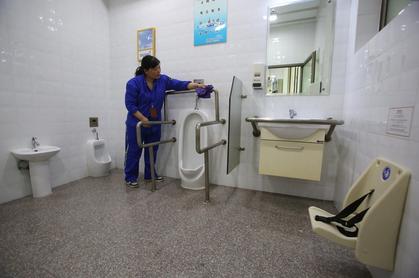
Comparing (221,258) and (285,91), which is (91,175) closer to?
(221,258)

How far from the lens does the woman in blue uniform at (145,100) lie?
2012mm

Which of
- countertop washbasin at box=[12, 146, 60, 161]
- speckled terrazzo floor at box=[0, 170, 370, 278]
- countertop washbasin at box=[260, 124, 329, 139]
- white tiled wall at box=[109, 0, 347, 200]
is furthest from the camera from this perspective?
white tiled wall at box=[109, 0, 347, 200]

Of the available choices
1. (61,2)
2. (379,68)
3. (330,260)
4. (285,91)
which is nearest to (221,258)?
(330,260)

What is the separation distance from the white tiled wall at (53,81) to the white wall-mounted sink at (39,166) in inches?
5.1

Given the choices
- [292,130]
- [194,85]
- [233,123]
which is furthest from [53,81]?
[292,130]

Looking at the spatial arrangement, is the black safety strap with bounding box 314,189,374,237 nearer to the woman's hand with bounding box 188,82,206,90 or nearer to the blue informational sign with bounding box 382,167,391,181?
the blue informational sign with bounding box 382,167,391,181

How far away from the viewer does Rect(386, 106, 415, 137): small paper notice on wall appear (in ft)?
2.44

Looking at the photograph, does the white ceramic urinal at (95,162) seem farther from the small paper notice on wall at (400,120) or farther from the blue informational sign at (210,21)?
the small paper notice on wall at (400,120)

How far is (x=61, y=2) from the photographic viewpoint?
2.10 m

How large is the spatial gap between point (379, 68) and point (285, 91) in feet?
2.90

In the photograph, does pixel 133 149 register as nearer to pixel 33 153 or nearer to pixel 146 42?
pixel 33 153

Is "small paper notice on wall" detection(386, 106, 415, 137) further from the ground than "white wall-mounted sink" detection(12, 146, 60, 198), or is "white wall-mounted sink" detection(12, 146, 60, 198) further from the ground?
"small paper notice on wall" detection(386, 106, 415, 137)

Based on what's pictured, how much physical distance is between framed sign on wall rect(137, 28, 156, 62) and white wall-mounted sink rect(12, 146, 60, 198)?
1.53 metres

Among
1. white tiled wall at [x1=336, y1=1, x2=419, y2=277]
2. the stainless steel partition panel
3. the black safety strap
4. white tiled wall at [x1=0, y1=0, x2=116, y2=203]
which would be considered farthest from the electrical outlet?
white tiled wall at [x1=336, y1=1, x2=419, y2=277]
